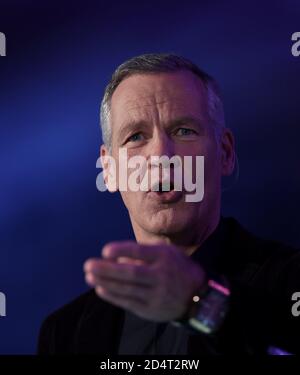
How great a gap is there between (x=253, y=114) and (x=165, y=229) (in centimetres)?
55

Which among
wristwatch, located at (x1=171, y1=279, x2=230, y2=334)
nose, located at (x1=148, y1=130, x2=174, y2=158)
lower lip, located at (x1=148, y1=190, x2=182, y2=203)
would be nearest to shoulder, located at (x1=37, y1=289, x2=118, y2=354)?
lower lip, located at (x1=148, y1=190, x2=182, y2=203)

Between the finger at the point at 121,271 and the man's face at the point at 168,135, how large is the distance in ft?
1.74

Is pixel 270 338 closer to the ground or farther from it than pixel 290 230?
closer to the ground

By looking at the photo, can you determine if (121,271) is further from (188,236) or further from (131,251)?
(188,236)

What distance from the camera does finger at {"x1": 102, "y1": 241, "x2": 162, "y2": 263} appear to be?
875mm

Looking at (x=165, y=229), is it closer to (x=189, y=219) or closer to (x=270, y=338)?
(x=189, y=219)

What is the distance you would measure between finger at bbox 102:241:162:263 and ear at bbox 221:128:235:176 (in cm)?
73

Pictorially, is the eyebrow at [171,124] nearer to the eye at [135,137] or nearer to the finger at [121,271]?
the eye at [135,137]

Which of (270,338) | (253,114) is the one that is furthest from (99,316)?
(253,114)

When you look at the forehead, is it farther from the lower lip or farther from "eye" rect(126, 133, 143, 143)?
the lower lip

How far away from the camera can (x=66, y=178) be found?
181 centimetres

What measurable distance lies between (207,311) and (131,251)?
0.20 meters

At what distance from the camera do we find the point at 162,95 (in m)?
1.50

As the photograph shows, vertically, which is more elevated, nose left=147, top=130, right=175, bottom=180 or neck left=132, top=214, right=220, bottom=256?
nose left=147, top=130, right=175, bottom=180
